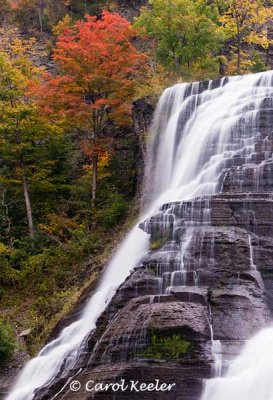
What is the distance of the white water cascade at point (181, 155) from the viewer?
48.1 ft

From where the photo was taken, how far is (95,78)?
23484 mm

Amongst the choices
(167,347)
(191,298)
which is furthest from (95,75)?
(167,347)

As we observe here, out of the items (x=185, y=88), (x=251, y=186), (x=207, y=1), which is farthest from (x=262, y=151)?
(x=207, y=1)

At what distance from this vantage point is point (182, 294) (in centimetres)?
1242

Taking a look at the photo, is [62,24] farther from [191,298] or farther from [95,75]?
[191,298]

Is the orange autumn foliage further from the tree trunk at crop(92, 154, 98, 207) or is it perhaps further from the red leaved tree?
the tree trunk at crop(92, 154, 98, 207)

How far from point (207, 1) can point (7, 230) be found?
60.0ft

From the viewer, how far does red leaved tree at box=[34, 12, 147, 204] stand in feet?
77.5

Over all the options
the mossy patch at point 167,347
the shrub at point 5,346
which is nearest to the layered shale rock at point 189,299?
the mossy patch at point 167,347

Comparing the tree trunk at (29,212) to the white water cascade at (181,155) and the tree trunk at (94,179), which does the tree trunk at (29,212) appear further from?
the white water cascade at (181,155)

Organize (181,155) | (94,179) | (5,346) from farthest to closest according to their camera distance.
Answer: (94,179), (181,155), (5,346)

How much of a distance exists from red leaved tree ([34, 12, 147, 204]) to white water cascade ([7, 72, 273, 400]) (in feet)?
7.45

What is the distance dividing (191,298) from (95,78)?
541 inches

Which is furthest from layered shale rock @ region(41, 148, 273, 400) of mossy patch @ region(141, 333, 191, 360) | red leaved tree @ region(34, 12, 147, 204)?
red leaved tree @ region(34, 12, 147, 204)
